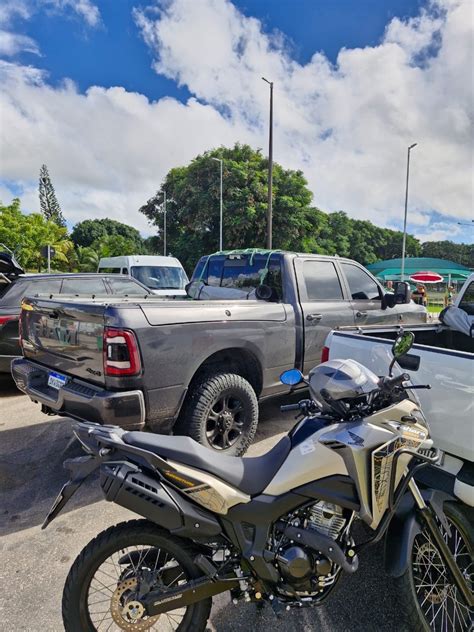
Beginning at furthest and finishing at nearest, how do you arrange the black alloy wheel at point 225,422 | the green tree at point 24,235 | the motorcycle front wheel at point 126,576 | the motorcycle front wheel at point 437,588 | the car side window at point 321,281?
the green tree at point 24,235 → the car side window at point 321,281 → the black alloy wheel at point 225,422 → the motorcycle front wheel at point 437,588 → the motorcycle front wheel at point 126,576

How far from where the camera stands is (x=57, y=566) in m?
2.43

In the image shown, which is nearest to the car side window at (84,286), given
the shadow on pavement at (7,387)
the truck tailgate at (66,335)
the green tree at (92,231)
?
the shadow on pavement at (7,387)

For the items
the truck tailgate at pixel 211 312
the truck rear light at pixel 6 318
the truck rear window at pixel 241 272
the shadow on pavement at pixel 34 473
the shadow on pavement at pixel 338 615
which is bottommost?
the shadow on pavement at pixel 34 473

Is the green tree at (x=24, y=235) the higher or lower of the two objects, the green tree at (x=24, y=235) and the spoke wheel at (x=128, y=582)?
the higher

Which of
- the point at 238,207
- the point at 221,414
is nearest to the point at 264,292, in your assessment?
the point at 221,414

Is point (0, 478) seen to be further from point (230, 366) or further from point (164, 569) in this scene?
point (164, 569)

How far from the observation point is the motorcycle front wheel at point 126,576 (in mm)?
1713

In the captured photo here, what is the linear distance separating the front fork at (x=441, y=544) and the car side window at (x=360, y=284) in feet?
11.9

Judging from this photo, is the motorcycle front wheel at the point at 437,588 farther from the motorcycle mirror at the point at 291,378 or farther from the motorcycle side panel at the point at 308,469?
the motorcycle mirror at the point at 291,378

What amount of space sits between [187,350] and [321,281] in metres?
2.33

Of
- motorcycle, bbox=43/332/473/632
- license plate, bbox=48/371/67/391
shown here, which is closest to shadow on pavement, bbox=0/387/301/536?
license plate, bbox=48/371/67/391

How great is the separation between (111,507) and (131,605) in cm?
144

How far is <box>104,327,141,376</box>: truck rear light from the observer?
280cm

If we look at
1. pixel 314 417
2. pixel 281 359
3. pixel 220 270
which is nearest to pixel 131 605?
pixel 314 417
